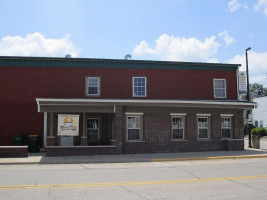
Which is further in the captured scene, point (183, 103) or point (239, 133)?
point (239, 133)

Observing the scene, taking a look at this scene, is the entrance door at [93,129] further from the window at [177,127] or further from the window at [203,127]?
the window at [203,127]

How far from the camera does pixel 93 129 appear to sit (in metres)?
23.5

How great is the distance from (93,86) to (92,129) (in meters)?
3.17

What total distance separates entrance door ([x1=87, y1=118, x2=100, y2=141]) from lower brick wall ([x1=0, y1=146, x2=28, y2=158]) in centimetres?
598

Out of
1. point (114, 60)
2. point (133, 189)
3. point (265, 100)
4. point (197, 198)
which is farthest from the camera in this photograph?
point (265, 100)

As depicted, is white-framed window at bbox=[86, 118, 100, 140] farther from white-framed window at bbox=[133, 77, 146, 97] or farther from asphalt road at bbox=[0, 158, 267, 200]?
asphalt road at bbox=[0, 158, 267, 200]

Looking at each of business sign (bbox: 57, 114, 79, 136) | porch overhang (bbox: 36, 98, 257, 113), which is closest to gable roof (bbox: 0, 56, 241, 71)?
porch overhang (bbox: 36, 98, 257, 113)

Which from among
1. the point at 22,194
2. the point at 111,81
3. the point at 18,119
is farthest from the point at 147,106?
the point at 22,194

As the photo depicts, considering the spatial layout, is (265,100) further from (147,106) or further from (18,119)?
(18,119)

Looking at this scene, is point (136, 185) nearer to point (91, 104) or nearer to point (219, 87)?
point (91, 104)

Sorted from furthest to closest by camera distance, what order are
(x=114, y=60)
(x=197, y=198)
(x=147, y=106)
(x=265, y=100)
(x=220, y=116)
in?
(x=265, y=100) → (x=114, y=60) → (x=220, y=116) → (x=147, y=106) → (x=197, y=198)

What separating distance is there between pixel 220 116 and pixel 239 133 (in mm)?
1802

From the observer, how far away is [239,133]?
2255 centimetres

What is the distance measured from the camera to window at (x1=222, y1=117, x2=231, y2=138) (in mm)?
22703
